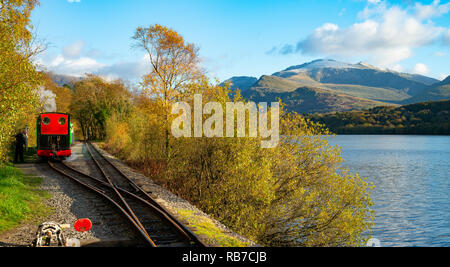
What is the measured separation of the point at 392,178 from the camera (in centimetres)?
3891

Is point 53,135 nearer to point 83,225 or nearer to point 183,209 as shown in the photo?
point 183,209

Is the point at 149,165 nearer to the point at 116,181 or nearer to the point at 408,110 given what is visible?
the point at 116,181

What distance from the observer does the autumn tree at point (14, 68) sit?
10945 mm

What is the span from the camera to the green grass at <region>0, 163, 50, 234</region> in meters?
10.0

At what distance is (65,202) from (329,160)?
36.7 feet

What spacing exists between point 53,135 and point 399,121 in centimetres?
15733

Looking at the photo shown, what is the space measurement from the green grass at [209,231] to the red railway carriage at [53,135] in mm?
17584

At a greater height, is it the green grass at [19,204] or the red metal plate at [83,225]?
the red metal plate at [83,225]

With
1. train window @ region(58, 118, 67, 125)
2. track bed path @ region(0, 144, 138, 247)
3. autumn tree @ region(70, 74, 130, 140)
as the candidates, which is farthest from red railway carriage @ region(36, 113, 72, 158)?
autumn tree @ region(70, 74, 130, 140)

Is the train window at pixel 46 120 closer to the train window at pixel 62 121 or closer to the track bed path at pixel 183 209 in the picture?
the train window at pixel 62 121

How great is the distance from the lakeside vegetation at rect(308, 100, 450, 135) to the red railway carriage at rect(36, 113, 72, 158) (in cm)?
13436

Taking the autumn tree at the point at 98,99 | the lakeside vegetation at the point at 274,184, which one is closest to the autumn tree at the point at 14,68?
the lakeside vegetation at the point at 274,184

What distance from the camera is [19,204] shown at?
11227 millimetres
